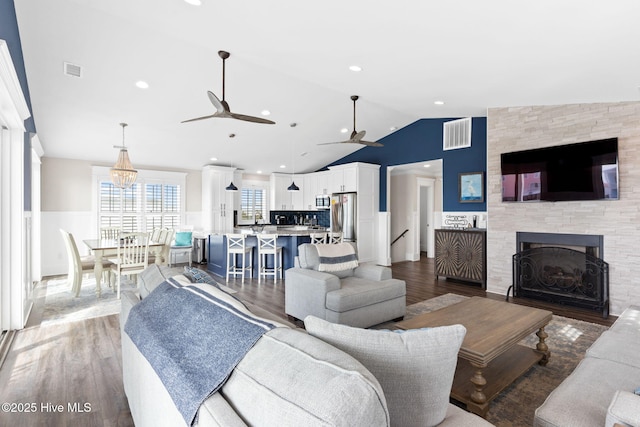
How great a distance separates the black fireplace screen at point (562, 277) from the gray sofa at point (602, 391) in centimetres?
244

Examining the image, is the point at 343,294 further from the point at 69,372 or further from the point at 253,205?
the point at 253,205

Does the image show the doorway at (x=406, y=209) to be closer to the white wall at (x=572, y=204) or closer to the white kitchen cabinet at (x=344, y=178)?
the white kitchen cabinet at (x=344, y=178)

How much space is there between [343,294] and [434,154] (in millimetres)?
4583

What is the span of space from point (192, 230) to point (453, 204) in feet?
20.5

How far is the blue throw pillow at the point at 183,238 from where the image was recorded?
774cm

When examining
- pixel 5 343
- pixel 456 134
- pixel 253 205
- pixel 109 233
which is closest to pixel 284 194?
pixel 253 205

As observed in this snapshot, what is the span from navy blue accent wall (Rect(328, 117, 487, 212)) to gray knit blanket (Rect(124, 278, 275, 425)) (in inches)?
225

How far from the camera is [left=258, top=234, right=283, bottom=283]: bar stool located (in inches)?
239

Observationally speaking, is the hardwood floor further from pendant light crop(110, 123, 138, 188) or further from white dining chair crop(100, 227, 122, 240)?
white dining chair crop(100, 227, 122, 240)

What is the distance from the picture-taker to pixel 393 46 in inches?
130

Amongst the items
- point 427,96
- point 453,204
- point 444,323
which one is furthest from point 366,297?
point 453,204

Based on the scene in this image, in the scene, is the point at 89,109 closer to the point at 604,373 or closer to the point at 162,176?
the point at 162,176

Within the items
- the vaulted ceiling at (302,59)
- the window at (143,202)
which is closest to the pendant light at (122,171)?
the vaulted ceiling at (302,59)

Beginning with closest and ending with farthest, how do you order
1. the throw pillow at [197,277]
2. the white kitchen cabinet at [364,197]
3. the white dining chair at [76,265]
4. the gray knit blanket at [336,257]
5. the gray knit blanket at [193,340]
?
Result: the gray knit blanket at [193,340], the throw pillow at [197,277], the gray knit blanket at [336,257], the white dining chair at [76,265], the white kitchen cabinet at [364,197]
